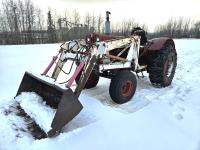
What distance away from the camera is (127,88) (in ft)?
14.7

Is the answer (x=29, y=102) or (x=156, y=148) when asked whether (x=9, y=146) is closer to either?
(x=29, y=102)

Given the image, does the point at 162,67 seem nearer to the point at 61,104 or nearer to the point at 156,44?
the point at 156,44

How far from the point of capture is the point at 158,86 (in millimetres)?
5402

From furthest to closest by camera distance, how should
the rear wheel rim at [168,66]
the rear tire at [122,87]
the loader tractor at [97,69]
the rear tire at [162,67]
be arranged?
the rear wheel rim at [168,66]
the rear tire at [162,67]
the rear tire at [122,87]
the loader tractor at [97,69]

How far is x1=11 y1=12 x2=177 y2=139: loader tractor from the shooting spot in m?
3.27

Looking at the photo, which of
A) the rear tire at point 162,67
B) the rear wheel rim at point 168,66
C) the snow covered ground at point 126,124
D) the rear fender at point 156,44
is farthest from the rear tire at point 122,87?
the rear wheel rim at point 168,66

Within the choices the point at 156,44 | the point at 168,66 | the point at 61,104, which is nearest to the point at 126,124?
the point at 61,104

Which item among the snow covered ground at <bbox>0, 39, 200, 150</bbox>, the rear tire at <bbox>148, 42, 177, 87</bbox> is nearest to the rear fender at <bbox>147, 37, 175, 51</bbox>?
the rear tire at <bbox>148, 42, 177, 87</bbox>

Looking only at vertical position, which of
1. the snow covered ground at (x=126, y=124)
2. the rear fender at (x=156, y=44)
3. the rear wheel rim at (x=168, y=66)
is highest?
the rear fender at (x=156, y=44)

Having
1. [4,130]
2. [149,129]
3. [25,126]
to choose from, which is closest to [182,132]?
[149,129]

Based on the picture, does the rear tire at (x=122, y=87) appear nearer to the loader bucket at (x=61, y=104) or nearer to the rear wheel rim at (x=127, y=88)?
the rear wheel rim at (x=127, y=88)

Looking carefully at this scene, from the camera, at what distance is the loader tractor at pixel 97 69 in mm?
3266

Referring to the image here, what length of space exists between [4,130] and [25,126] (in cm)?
29

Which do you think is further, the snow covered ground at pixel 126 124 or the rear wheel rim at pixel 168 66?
the rear wheel rim at pixel 168 66
